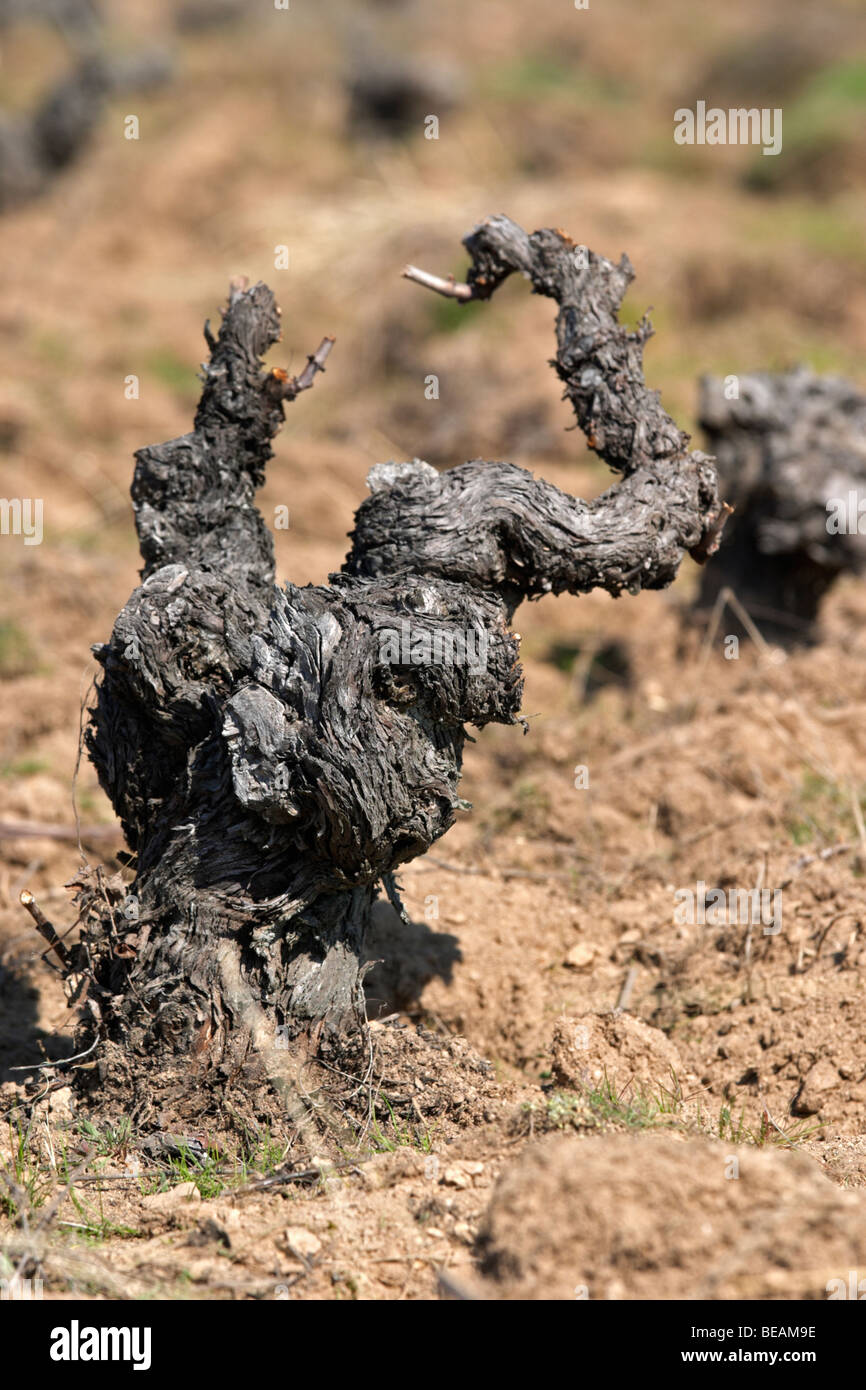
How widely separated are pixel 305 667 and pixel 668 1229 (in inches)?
61.6

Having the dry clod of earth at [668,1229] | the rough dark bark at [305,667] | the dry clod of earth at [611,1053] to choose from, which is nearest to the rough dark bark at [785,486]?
the rough dark bark at [305,667]

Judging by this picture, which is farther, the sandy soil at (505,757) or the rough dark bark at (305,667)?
the rough dark bark at (305,667)

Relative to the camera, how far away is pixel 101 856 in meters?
5.34

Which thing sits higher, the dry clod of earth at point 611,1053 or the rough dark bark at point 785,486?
the rough dark bark at point 785,486

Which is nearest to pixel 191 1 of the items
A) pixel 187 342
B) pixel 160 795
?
pixel 187 342

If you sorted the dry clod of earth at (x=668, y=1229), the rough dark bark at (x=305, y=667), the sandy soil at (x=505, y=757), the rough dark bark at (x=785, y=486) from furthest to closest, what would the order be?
1. the rough dark bark at (x=785, y=486)
2. the rough dark bark at (x=305, y=667)
3. the sandy soil at (x=505, y=757)
4. the dry clod of earth at (x=668, y=1229)

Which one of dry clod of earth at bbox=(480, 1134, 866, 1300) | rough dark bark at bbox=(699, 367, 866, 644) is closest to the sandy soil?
dry clod of earth at bbox=(480, 1134, 866, 1300)

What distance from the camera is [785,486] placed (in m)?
6.46

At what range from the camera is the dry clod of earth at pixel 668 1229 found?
2297 mm

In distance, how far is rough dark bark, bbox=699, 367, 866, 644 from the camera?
643cm

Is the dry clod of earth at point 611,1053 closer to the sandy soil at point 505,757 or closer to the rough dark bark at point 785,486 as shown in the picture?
the sandy soil at point 505,757

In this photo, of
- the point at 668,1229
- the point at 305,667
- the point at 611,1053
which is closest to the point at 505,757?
the point at 611,1053

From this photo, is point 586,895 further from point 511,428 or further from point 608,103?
point 608,103

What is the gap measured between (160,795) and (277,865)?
18.6 inches
